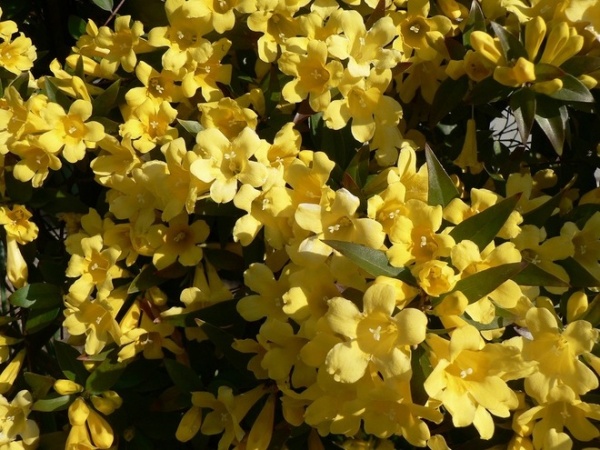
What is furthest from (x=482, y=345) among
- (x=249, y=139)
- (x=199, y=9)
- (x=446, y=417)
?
(x=199, y=9)

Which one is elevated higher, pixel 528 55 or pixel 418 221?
pixel 528 55

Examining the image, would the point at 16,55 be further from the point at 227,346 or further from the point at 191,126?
the point at 227,346

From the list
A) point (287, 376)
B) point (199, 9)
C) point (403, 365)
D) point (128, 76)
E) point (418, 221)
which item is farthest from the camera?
point (128, 76)

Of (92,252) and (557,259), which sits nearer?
(557,259)

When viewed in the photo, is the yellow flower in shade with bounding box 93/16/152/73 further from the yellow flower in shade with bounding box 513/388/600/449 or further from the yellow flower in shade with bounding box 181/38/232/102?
the yellow flower in shade with bounding box 513/388/600/449

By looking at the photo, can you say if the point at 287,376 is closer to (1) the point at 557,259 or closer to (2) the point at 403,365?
(2) the point at 403,365

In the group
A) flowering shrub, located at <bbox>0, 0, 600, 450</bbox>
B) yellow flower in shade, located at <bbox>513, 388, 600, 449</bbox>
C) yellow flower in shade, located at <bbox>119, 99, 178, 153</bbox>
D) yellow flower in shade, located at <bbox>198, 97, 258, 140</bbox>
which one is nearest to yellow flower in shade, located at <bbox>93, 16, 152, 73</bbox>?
flowering shrub, located at <bbox>0, 0, 600, 450</bbox>

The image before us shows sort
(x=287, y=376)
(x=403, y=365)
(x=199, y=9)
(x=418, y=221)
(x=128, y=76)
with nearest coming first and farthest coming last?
(x=403, y=365) → (x=418, y=221) → (x=287, y=376) → (x=199, y=9) → (x=128, y=76)
